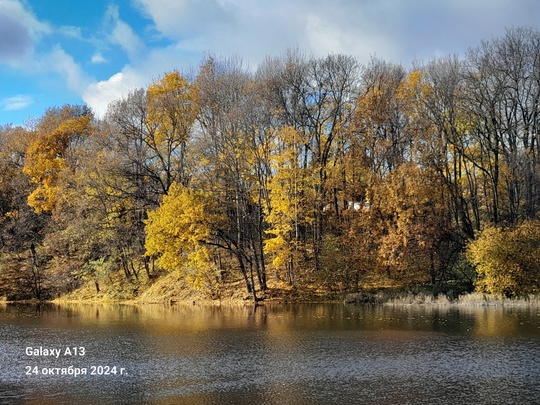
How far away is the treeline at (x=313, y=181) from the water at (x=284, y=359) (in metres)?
10.1

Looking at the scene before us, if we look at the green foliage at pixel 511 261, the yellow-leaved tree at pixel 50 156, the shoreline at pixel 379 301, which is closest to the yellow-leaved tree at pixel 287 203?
the shoreline at pixel 379 301

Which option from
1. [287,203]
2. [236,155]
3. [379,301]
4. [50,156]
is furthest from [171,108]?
[379,301]

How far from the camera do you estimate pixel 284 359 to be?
2228cm

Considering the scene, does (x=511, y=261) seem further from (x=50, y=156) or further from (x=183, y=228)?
(x=50, y=156)

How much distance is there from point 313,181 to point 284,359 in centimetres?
2771

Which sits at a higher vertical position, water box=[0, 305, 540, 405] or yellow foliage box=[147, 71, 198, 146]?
yellow foliage box=[147, 71, 198, 146]

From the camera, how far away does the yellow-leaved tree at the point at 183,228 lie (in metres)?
44.7

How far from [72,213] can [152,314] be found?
69.6 ft

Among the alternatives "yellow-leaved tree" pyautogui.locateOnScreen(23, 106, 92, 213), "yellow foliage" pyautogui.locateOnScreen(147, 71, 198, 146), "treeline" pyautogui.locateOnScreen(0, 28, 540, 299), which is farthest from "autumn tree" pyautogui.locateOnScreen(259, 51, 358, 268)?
"yellow-leaved tree" pyautogui.locateOnScreen(23, 106, 92, 213)

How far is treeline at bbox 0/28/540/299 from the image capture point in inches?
1767

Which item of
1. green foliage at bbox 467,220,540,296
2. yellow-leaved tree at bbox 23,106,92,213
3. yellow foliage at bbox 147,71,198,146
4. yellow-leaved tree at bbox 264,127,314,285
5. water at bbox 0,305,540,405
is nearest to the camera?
water at bbox 0,305,540,405

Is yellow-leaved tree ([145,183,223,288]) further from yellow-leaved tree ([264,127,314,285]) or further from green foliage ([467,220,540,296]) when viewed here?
green foliage ([467,220,540,296])

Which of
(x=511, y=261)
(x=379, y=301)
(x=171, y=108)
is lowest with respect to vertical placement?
(x=379, y=301)

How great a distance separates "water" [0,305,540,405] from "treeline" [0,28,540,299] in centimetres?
1015
